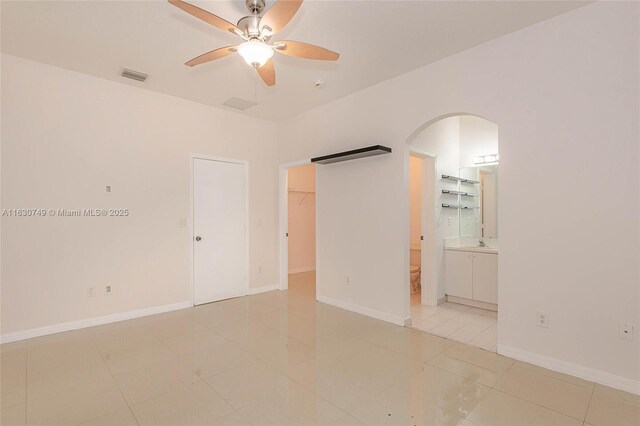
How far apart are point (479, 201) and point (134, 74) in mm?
4820

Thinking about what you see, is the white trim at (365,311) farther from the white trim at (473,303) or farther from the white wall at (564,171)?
the white trim at (473,303)

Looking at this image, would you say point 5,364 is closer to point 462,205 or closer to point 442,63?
point 442,63

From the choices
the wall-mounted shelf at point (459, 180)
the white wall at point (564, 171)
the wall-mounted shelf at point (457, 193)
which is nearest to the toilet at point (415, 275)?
the wall-mounted shelf at point (457, 193)

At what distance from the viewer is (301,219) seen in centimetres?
696

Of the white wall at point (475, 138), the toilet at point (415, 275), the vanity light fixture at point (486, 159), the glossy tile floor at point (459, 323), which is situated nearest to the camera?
the glossy tile floor at point (459, 323)

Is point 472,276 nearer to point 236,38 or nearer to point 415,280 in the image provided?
point 415,280

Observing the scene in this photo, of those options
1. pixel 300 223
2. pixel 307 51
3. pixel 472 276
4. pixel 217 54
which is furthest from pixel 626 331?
pixel 300 223

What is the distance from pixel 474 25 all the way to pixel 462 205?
276cm

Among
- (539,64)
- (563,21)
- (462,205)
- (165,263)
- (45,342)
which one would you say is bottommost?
(45,342)

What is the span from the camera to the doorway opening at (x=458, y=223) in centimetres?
412

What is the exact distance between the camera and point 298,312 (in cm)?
412

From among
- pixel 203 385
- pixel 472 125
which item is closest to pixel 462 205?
pixel 472 125

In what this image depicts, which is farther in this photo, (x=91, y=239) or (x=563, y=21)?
(x=91, y=239)

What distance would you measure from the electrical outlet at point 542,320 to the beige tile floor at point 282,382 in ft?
1.18
